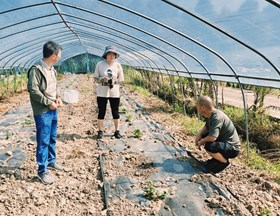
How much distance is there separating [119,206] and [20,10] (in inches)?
216

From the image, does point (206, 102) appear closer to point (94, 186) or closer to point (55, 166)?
point (94, 186)

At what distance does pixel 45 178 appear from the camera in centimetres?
345

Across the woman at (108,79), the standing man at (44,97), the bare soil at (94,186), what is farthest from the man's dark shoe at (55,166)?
the woman at (108,79)

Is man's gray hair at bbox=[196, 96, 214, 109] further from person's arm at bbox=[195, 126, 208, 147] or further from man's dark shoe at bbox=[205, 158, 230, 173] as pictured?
man's dark shoe at bbox=[205, 158, 230, 173]

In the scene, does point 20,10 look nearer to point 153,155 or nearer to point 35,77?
point 35,77

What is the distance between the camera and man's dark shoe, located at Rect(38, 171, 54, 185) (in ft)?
11.3

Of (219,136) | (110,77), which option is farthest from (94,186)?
(110,77)

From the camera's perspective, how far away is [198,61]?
6.49 metres

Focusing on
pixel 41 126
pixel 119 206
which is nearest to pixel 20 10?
pixel 41 126

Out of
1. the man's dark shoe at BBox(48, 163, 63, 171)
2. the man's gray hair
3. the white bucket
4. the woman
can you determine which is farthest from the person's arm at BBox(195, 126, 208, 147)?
the white bucket

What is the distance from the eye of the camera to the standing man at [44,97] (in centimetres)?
321

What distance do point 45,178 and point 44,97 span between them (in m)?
0.97

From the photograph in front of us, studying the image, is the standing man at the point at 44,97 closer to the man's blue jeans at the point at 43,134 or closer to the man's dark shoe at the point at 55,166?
the man's blue jeans at the point at 43,134

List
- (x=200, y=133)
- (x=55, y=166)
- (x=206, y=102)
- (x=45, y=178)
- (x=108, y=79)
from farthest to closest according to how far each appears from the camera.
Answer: (x=108, y=79)
(x=200, y=133)
(x=55, y=166)
(x=206, y=102)
(x=45, y=178)
